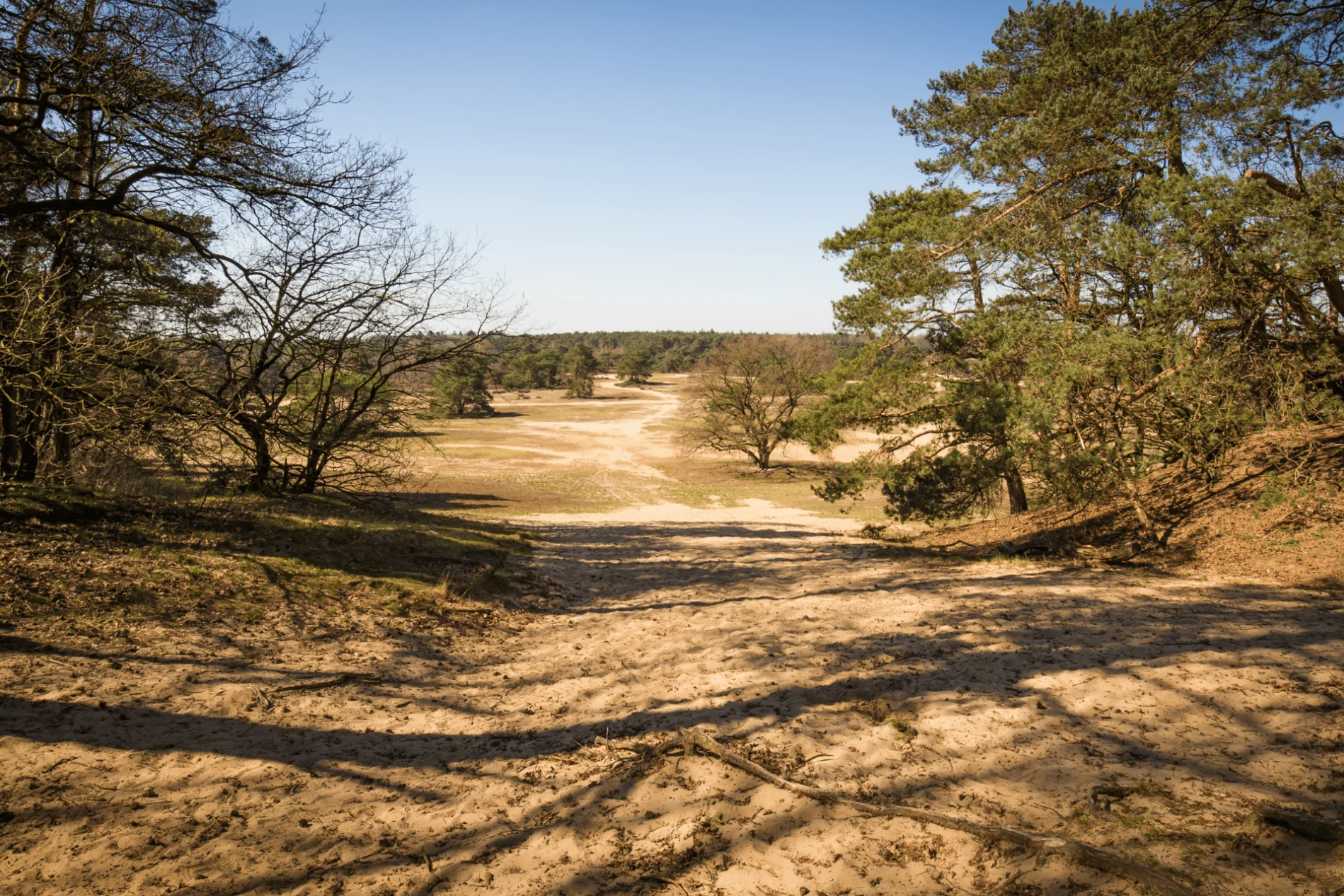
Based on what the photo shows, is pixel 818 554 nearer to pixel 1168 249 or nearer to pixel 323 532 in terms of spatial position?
pixel 1168 249

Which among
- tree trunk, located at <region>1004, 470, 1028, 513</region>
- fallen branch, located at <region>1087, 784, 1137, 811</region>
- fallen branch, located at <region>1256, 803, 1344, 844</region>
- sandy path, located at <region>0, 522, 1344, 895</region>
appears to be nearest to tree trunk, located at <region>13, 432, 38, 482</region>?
sandy path, located at <region>0, 522, 1344, 895</region>

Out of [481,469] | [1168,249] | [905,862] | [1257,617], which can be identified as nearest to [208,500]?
[905,862]

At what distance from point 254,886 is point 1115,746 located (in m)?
4.77

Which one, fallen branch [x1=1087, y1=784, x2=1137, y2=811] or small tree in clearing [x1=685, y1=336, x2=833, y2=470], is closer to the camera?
fallen branch [x1=1087, y1=784, x2=1137, y2=811]

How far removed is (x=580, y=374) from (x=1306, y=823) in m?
89.4

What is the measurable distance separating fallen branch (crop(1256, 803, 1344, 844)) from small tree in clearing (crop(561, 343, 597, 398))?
3485 inches

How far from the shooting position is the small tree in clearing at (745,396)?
39.5 m

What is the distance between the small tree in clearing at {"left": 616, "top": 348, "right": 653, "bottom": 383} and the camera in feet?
339

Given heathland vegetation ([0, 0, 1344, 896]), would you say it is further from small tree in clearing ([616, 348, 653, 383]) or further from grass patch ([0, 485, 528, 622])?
small tree in clearing ([616, 348, 653, 383])

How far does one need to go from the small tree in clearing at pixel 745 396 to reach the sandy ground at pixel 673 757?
32.4 metres

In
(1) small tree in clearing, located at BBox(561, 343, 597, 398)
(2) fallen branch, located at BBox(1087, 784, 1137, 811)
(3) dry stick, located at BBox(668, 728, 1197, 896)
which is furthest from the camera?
(1) small tree in clearing, located at BBox(561, 343, 597, 398)

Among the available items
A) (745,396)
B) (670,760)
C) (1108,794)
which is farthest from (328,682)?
(745,396)

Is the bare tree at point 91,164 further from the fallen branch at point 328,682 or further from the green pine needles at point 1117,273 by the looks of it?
the green pine needles at point 1117,273

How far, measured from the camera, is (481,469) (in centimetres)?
3578
